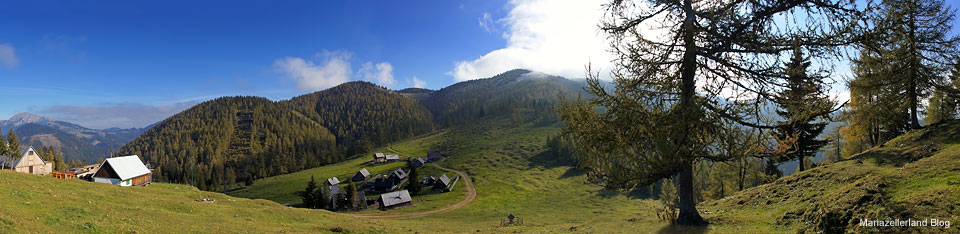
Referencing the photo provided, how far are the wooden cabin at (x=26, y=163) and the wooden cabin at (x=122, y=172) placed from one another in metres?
12.6

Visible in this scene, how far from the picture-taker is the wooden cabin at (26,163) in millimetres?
55875

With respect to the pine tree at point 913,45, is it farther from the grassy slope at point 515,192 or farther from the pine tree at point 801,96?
the grassy slope at point 515,192

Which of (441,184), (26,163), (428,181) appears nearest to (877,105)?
(441,184)

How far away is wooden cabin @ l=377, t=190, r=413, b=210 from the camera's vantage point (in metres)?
69.8

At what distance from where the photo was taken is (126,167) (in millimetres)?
54062

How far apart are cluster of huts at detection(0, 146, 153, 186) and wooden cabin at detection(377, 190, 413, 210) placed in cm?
3667

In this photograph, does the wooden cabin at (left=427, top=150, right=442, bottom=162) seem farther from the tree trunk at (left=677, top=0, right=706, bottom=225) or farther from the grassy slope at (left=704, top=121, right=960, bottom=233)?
the tree trunk at (left=677, top=0, right=706, bottom=225)

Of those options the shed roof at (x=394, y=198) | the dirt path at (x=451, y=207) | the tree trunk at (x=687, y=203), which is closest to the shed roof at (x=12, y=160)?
the dirt path at (x=451, y=207)

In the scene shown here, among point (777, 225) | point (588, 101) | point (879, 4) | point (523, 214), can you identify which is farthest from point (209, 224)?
point (523, 214)

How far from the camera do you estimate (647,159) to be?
12.7 m

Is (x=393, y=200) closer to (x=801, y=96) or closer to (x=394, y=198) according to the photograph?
(x=394, y=198)

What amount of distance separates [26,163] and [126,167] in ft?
64.2

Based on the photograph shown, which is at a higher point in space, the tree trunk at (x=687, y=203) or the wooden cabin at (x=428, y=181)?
A: the tree trunk at (x=687, y=203)

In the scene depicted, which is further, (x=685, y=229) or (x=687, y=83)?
(x=685, y=229)
